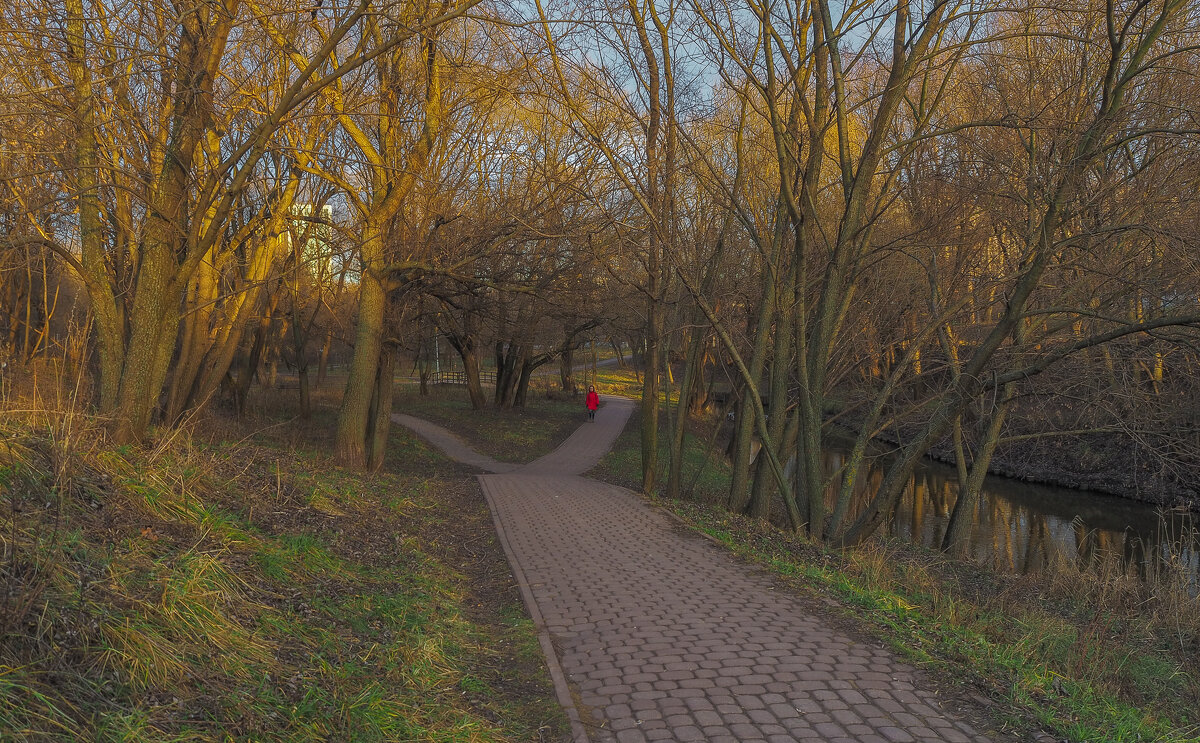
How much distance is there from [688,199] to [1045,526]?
35.1 ft

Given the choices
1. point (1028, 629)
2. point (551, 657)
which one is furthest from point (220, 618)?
point (1028, 629)

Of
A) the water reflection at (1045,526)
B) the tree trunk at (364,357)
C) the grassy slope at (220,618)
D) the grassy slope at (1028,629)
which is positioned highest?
the tree trunk at (364,357)

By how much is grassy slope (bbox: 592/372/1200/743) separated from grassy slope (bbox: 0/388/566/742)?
2.84 meters

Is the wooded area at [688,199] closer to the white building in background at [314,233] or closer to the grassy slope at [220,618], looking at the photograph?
the white building in background at [314,233]

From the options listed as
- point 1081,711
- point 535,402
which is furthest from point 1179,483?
point 535,402

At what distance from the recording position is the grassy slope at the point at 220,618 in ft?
12.0

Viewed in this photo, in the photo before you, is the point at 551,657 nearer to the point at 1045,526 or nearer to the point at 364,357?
the point at 364,357

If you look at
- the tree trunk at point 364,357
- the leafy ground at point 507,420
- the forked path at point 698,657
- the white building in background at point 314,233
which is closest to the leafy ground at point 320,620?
the forked path at point 698,657

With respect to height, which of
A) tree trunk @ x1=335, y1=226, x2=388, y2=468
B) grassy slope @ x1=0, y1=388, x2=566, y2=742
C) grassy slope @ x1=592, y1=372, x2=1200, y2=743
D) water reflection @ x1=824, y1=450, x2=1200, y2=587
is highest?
tree trunk @ x1=335, y1=226, x2=388, y2=468

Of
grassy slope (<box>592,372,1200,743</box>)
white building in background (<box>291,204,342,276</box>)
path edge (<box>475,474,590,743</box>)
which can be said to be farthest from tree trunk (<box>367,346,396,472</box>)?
path edge (<box>475,474,590,743</box>)

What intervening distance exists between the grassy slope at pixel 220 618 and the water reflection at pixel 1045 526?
9709 mm

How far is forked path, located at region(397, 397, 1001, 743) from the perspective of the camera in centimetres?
464

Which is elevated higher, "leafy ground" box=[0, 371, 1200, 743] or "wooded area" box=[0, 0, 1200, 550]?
"wooded area" box=[0, 0, 1200, 550]

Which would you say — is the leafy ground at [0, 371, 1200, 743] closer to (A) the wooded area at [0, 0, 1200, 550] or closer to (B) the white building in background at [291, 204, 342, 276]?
(A) the wooded area at [0, 0, 1200, 550]
